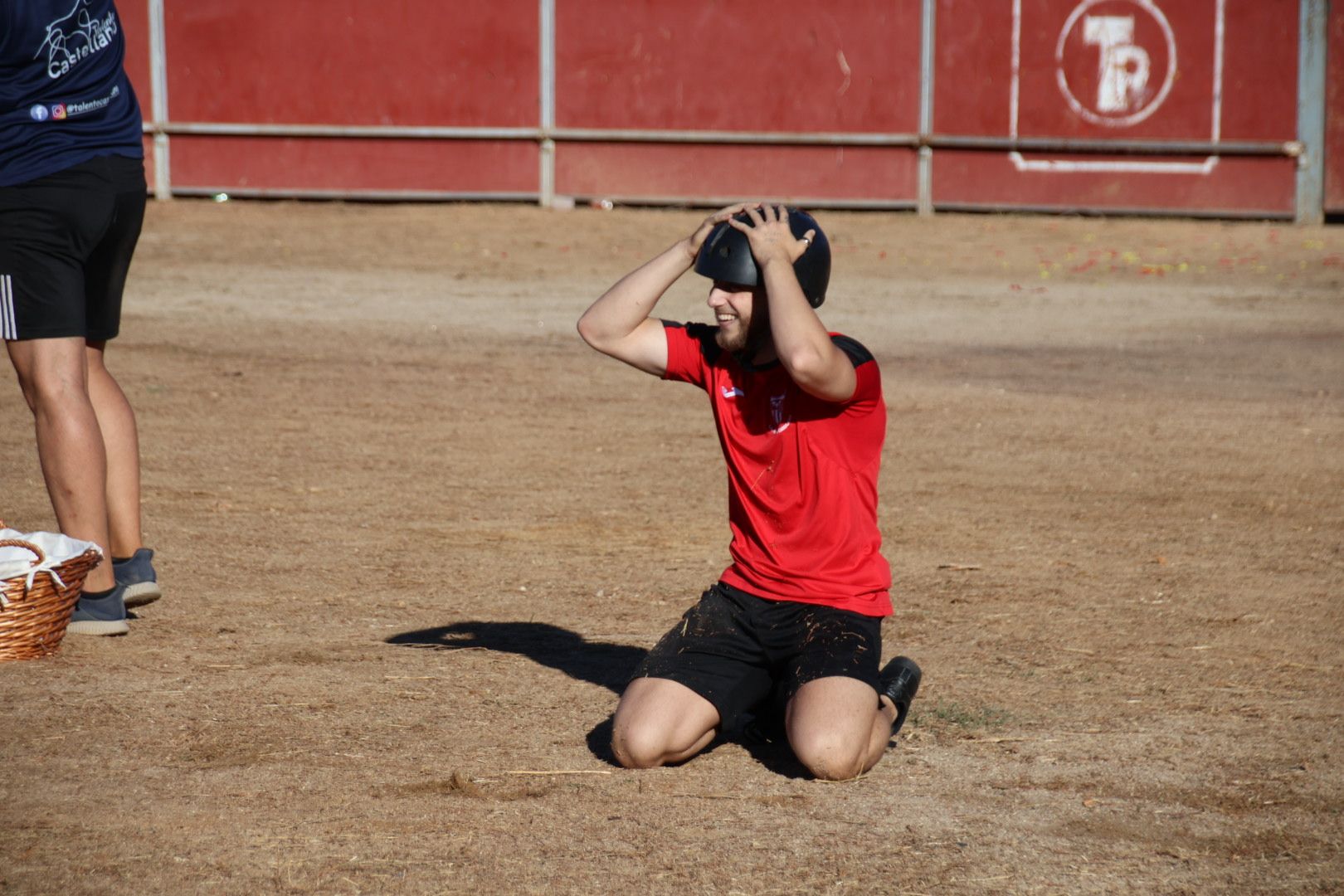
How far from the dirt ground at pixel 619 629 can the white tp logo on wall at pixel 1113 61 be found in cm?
669

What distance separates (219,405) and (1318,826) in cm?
665

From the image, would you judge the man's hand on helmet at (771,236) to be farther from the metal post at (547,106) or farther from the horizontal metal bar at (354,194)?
the horizontal metal bar at (354,194)

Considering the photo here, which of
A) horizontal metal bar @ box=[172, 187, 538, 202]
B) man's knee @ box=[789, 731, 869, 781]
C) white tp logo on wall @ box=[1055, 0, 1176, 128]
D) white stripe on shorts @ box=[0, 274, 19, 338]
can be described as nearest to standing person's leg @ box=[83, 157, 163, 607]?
white stripe on shorts @ box=[0, 274, 19, 338]

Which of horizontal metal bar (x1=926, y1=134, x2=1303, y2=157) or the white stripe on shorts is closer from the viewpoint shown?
the white stripe on shorts

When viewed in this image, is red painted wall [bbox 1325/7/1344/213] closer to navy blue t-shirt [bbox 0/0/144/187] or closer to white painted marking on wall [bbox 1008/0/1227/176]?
white painted marking on wall [bbox 1008/0/1227/176]

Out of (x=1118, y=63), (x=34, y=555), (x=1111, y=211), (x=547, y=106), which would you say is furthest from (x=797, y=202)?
(x=34, y=555)

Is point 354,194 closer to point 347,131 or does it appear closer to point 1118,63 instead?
point 347,131

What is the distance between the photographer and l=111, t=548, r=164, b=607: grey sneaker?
5.34 m

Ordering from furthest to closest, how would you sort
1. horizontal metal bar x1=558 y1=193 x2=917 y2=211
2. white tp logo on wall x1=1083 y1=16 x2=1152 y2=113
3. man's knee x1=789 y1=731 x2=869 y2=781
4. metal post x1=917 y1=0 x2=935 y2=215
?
horizontal metal bar x1=558 y1=193 x2=917 y2=211, metal post x1=917 y1=0 x2=935 y2=215, white tp logo on wall x1=1083 y1=16 x2=1152 y2=113, man's knee x1=789 y1=731 x2=869 y2=781

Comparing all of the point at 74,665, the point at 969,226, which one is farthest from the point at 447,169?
the point at 74,665

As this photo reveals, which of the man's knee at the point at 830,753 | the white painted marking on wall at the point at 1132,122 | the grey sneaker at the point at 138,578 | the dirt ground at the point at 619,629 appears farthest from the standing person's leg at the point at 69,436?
the white painted marking on wall at the point at 1132,122

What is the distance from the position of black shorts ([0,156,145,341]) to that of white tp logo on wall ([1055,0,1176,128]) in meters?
14.9

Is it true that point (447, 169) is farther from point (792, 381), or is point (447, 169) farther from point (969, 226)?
point (792, 381)

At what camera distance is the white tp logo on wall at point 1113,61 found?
18469 mm
